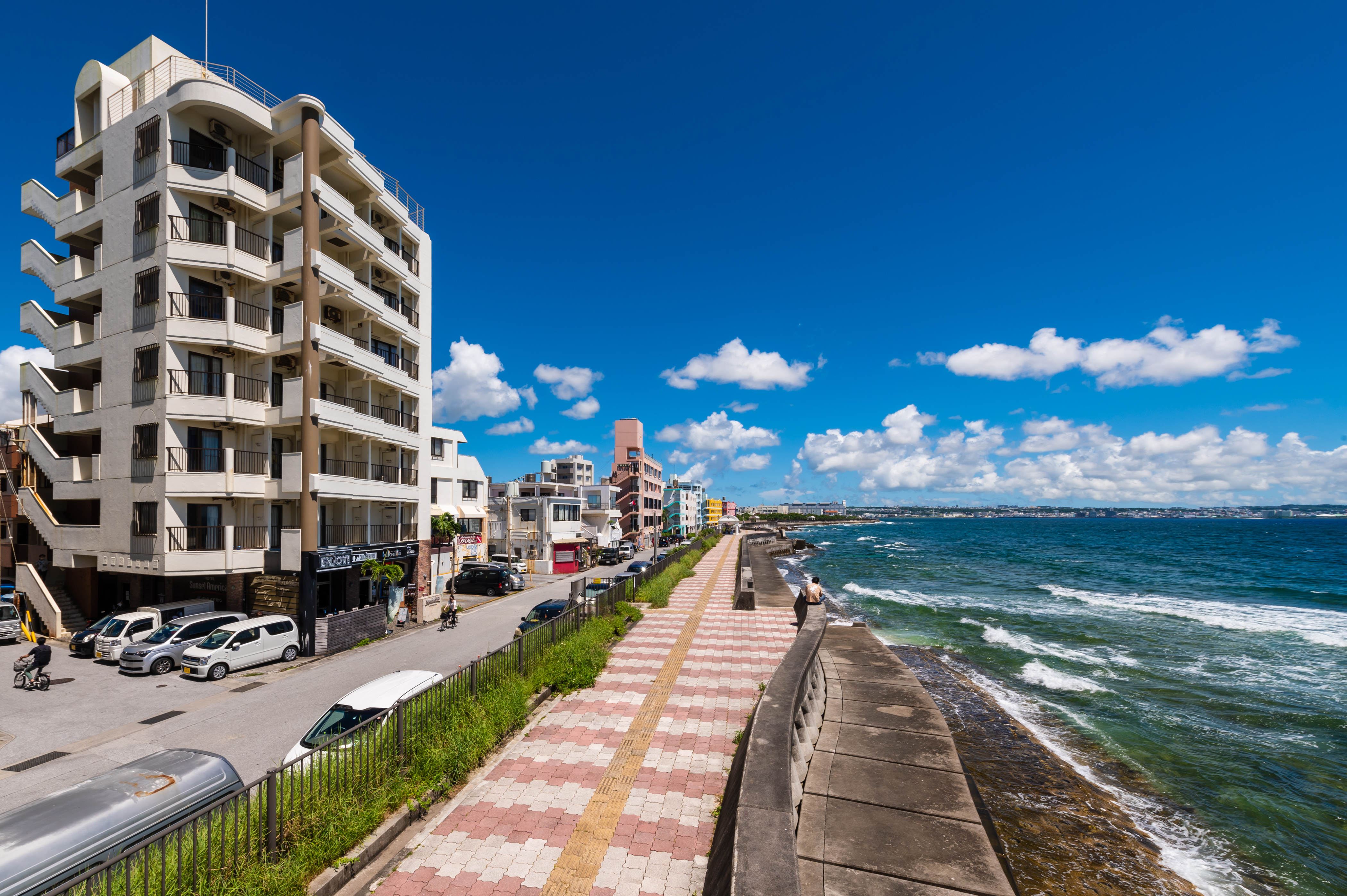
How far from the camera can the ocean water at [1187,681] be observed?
1088 centimetres

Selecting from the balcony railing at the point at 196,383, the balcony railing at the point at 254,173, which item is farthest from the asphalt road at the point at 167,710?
the balcony railing at the point at 254,173

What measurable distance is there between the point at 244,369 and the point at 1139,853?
29419mm

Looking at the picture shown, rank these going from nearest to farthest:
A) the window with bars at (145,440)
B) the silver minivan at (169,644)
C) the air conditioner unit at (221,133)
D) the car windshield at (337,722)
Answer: the car windshield at (337,722) < the silver minivan at (169,644) < the window with bars at (145,440) < the air conditioner unit at (221,133)

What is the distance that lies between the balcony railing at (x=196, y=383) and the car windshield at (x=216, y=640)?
28.8 ft

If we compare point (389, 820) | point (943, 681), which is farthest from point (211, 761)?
point (943, 681)

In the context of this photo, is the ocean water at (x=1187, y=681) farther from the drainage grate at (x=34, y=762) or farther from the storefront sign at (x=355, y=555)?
the storefront sign at (x=355, y=555)

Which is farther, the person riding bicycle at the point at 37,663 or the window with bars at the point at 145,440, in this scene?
the window with bars at the point at 145,440

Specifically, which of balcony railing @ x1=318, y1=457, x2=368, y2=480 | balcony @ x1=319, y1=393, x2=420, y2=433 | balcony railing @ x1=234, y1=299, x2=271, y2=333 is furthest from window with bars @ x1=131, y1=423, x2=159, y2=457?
balcony @ x1=319, y1=393, x2=420, y2=433

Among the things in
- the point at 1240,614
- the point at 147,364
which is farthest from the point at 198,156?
the point at 1240,614

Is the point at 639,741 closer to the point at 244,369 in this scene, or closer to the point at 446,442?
the point at 244,369

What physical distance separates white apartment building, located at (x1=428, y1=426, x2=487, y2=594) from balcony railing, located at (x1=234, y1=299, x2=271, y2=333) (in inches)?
535

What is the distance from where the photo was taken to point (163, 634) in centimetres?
1870

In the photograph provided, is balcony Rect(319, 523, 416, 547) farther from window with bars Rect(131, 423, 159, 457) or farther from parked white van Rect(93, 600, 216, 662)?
window with bars Rect(131, 423, 159, 457)

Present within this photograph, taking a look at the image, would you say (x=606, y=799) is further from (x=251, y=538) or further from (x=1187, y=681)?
(x=1187, y=681)
